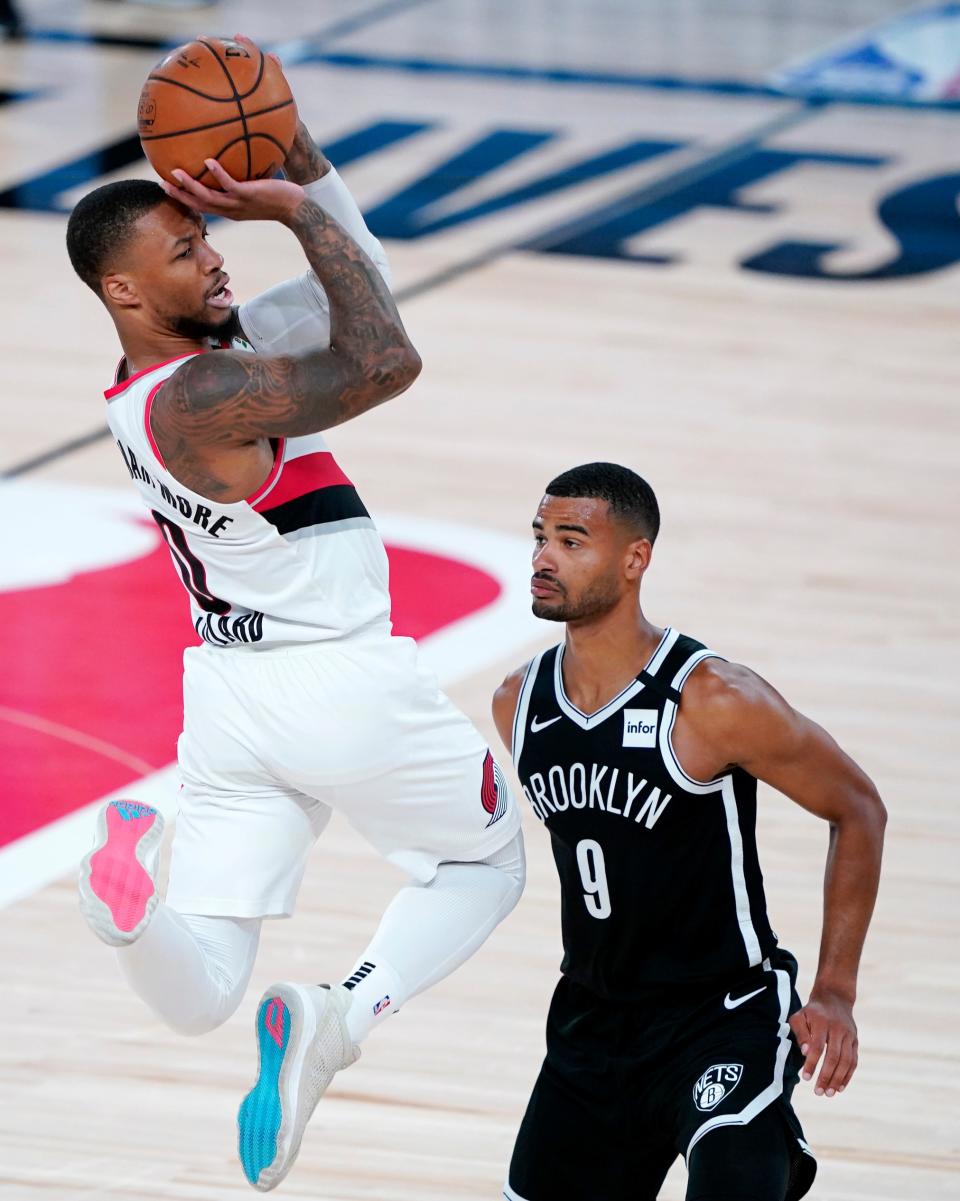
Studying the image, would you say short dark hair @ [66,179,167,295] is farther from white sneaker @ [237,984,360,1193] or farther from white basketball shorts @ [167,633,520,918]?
white sneaker @ [237,984,360,1193]

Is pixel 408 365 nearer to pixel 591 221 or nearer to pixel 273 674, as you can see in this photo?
pixel 273 674

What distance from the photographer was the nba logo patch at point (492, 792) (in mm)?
4086

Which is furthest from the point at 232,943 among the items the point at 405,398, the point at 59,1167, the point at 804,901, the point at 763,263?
the point at 763,263

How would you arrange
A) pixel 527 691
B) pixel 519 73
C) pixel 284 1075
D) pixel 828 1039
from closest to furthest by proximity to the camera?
1. pixel 828 1039
2. pixel 284 1075
3. pixel 527 691
4. pixel 519 73

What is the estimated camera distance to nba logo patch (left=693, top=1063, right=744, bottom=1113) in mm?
3572

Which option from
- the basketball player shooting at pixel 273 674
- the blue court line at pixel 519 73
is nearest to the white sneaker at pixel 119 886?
the basketball player shooting at pixel 273 674

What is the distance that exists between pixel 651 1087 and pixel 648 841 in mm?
412

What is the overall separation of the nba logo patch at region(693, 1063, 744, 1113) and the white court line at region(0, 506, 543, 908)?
171 cm

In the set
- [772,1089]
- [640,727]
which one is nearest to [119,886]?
[640,727]

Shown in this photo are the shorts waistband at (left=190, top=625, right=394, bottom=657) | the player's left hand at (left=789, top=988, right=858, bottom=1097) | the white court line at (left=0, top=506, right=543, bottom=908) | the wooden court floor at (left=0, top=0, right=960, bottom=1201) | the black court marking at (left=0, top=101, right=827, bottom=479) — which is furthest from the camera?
the black court marking at (left=0, top=101, right=827, bottom=479)

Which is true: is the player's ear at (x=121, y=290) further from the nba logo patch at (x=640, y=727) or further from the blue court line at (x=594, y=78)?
the blue court line at (x=594, y=78)

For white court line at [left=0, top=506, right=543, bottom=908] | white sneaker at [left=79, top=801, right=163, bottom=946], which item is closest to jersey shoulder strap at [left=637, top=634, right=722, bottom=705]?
white sneaker at [left=79, top=801, right=163, bottom=946]

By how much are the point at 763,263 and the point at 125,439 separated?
25.4ft

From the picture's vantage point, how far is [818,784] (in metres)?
3.62
